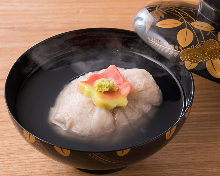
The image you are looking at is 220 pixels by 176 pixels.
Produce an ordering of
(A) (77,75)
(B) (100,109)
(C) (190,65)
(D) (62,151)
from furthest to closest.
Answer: (A) (77,75), (C) (190,65), (B) (100,109), (D) (62,151)

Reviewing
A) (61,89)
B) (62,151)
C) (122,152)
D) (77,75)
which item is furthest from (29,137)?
(77,75)

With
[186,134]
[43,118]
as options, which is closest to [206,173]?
[186,134]

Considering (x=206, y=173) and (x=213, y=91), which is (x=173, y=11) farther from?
(x=206, y=173)

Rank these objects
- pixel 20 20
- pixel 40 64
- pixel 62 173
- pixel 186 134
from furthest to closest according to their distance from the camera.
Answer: pixel 20 20, pixel 40 64, pixel 186 134, pixel 62 173

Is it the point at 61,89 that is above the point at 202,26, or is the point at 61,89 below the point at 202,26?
below

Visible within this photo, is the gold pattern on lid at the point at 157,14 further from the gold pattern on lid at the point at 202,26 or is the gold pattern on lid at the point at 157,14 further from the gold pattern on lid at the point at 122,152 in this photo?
the gold pattern on lid at the point at 122,152

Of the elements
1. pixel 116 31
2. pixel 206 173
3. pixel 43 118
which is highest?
pixel 116 31

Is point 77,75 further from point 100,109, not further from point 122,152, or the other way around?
point 122,152
